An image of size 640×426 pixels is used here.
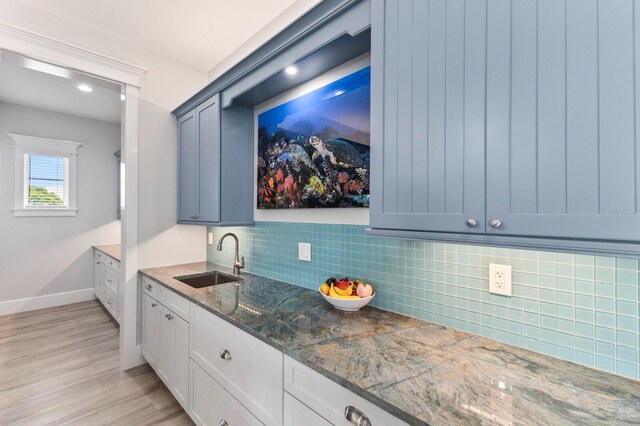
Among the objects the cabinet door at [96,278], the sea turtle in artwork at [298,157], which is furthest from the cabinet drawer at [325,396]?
the cabinet door at [96,278]

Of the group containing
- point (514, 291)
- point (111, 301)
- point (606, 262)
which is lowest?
point (111, 301)

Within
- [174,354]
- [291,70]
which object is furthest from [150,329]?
[291,70]

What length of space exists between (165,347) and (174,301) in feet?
1.40

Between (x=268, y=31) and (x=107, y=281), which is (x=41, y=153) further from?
(x=268, y=31)

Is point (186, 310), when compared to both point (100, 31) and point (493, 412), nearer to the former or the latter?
point (493, 412)

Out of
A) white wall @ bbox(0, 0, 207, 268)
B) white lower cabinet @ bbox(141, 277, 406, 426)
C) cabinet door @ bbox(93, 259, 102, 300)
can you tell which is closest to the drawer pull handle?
white lower cabinet @ bbox(141, 277, 406, 426)

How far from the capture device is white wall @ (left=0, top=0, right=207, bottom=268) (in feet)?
8.73

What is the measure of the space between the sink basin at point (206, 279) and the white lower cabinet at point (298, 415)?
1.38 m

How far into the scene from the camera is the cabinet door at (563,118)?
729 mm

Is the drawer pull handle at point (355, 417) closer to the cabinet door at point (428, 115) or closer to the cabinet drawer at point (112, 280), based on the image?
the cabinet door at point (428, 115)

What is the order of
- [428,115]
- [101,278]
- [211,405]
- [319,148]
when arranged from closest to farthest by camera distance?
[428,115], [211,405], [319,148], [101,278]

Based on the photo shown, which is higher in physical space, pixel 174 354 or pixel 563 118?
pixel 563 118

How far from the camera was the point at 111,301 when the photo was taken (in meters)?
3.75

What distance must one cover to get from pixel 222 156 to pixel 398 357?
6.21 ft
